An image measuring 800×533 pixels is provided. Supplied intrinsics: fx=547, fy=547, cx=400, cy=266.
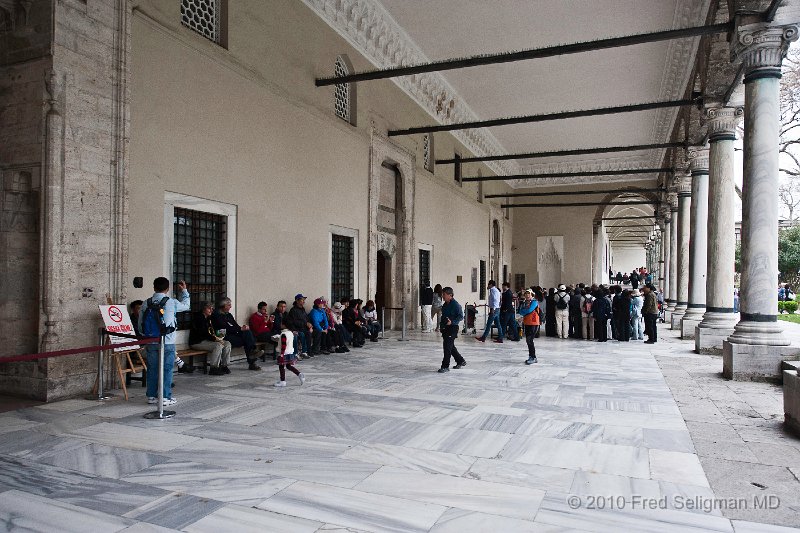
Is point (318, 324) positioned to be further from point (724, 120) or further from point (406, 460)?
point (724, 120)

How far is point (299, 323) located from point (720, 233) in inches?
317

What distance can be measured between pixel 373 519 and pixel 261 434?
2.03 metres

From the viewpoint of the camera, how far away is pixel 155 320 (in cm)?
610

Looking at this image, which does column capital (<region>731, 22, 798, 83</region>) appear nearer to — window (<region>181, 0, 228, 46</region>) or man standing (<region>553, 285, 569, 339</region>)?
man standing (<region>553, 285, 569, 339</region>)

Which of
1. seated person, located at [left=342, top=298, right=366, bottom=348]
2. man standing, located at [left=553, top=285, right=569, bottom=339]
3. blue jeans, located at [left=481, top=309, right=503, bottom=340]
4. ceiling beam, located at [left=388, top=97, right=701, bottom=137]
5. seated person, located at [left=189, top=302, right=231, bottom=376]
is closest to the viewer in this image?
seated person, located at [left=189, top=302, right=231, bottom=376]

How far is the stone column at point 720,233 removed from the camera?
10398mm

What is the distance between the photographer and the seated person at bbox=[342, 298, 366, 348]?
11.6 m

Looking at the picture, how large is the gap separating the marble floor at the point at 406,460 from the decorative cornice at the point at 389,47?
8.15 meters

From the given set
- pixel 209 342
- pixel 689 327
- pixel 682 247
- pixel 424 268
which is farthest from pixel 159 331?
pixel 682 247

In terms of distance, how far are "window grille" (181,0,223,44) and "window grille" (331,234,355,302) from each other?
4734 millimetres

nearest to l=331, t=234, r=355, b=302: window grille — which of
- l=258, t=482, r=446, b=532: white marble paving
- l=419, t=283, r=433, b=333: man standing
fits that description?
l=419, t=283, r=433, b=333: man standing

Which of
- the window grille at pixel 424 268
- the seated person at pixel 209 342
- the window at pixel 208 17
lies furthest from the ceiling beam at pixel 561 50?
the window grille at pixel 424 268

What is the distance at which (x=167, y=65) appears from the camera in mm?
7590

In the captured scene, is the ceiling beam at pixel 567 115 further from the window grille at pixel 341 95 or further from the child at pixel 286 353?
the child at pixel 286 353
